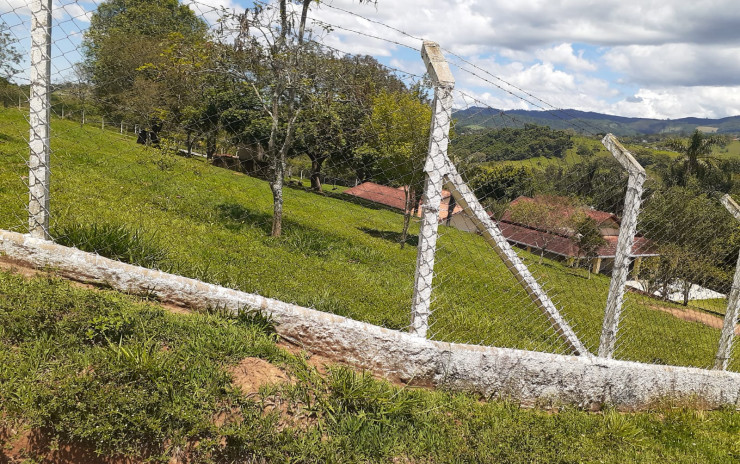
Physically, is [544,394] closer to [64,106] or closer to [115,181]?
[64,106]

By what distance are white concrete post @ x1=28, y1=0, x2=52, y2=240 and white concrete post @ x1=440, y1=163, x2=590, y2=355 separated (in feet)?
9.03

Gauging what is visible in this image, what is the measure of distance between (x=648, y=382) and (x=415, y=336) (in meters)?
2.33

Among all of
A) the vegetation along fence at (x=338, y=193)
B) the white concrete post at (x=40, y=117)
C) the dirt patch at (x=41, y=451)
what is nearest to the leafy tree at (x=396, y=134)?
the vegetation along fence at (x=338, y=193)

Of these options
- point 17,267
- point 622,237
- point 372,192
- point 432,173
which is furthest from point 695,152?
point 17,267

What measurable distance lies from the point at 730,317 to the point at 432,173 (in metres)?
4.04

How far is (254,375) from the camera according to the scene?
2.94m

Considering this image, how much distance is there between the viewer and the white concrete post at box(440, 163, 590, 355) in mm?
3463

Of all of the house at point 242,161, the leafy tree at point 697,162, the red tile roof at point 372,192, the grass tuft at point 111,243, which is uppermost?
the leafy tree at point 697,162

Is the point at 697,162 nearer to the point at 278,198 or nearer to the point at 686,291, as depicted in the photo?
the point at 686,291

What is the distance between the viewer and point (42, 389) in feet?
7.77

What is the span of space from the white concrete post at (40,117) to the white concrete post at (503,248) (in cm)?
275

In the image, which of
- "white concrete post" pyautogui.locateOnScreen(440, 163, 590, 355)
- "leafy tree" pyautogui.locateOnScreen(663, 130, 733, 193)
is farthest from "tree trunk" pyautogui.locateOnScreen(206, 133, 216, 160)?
"leafy tree" pyautogui.locateOnScreen(663, 130, 733, 193)

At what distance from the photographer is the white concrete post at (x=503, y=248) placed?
3463 mm

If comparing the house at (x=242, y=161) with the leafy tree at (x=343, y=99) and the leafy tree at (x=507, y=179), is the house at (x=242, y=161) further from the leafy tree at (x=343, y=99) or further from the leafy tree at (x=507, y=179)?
the leafy tree at (x=507, y=179)
